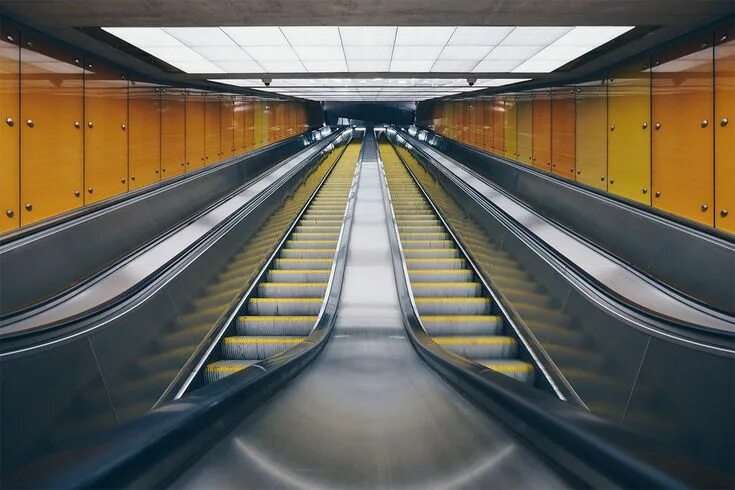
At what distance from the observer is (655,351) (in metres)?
2.87

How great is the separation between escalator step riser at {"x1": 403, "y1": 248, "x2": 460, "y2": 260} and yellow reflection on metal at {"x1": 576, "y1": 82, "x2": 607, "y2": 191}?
2.55 meters

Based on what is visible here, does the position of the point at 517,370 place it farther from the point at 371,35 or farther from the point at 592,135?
the point at 592,135

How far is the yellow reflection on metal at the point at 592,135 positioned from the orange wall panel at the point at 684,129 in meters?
1.38

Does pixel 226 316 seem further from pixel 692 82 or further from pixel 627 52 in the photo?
pixel 627 52

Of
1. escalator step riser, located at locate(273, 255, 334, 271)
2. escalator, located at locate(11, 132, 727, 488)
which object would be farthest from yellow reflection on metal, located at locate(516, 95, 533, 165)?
escalator step riser, located at locate(273, 255, 334, 271)

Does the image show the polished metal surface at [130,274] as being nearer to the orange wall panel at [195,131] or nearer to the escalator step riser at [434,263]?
the escalator step riser at [434,263]

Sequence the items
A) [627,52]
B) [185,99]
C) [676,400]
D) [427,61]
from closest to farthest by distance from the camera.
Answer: [676,400] < [627,52] < [427,61] < [185,99]

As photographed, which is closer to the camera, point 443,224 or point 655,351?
point 655,351

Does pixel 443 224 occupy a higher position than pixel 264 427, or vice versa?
pixel 443 224

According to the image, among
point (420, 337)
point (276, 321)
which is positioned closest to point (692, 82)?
point (420, 337)

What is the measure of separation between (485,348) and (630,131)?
159 inches

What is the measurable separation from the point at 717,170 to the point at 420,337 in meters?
3.47

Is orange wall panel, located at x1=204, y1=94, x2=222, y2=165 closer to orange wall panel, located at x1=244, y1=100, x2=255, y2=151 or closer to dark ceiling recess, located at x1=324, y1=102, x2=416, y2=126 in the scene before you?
orange wall panel, located at x1=244, y1=100, x2=255, y2=151

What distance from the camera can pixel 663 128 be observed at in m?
5.77
